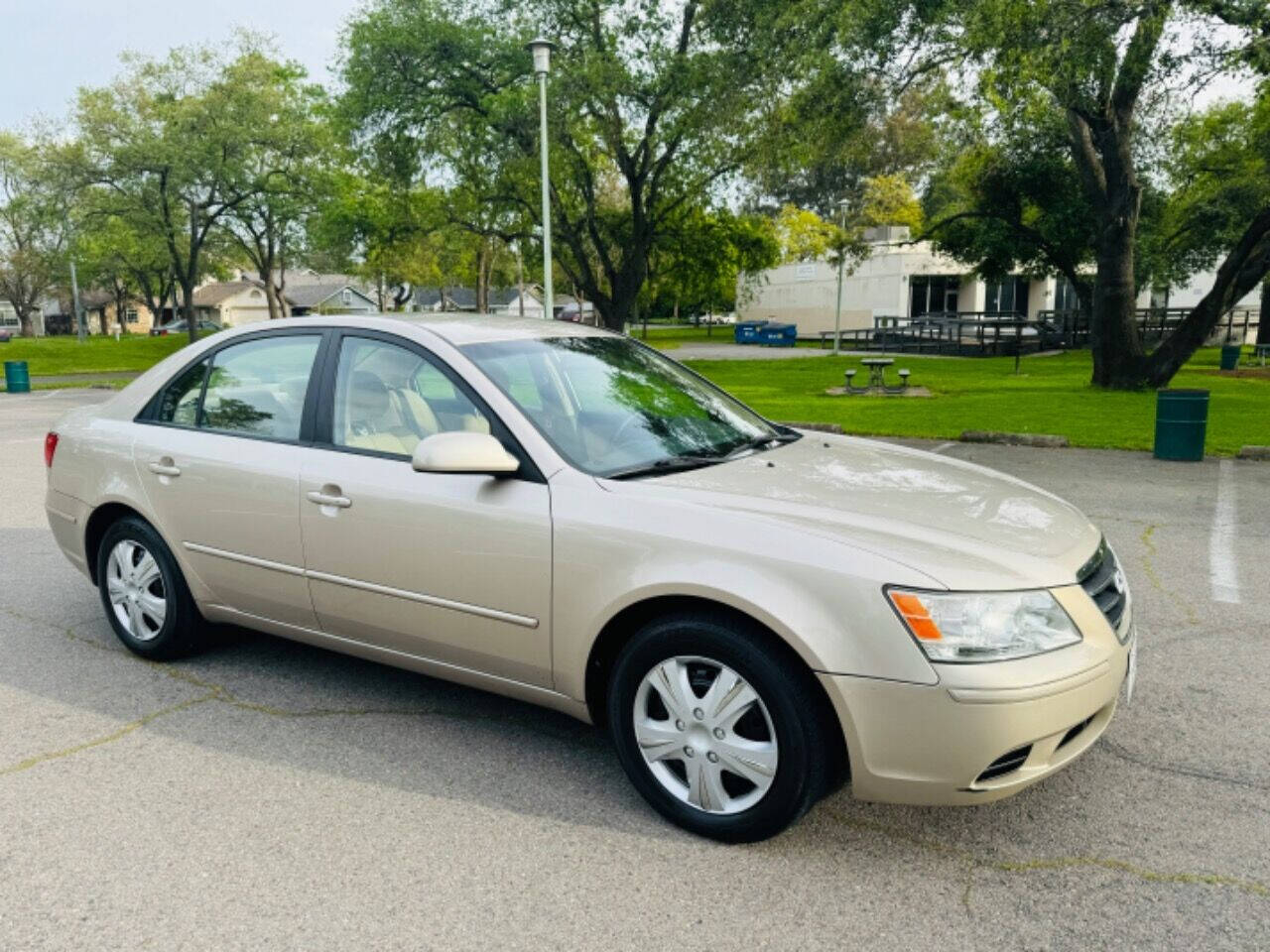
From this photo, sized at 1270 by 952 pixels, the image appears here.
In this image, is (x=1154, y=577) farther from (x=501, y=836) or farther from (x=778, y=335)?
(x=778, y=335)

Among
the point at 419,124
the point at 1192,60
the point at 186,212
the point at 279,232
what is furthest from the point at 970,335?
the point at 186,212

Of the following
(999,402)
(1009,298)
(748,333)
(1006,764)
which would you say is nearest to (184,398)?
(1006,764)

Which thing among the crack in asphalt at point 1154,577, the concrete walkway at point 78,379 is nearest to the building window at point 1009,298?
the concrete walkway at point 78,379

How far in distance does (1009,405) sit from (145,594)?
15619mm

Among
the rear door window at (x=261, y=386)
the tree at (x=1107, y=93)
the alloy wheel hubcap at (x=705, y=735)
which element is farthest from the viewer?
the tree at (x=1107, y=93)

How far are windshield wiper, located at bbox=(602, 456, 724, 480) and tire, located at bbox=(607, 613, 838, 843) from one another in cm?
57

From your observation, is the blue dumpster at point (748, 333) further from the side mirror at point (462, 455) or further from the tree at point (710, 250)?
the side mirror at point (462, 455)

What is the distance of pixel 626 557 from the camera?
10.4 feet

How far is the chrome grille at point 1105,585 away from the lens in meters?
3.10

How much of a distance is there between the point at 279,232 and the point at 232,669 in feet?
133

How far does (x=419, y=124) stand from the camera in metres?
26.8

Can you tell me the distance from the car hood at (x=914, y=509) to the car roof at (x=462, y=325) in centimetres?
106

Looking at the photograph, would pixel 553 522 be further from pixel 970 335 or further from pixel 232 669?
pixel 970 335

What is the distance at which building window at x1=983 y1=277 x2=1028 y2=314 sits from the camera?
166ft
